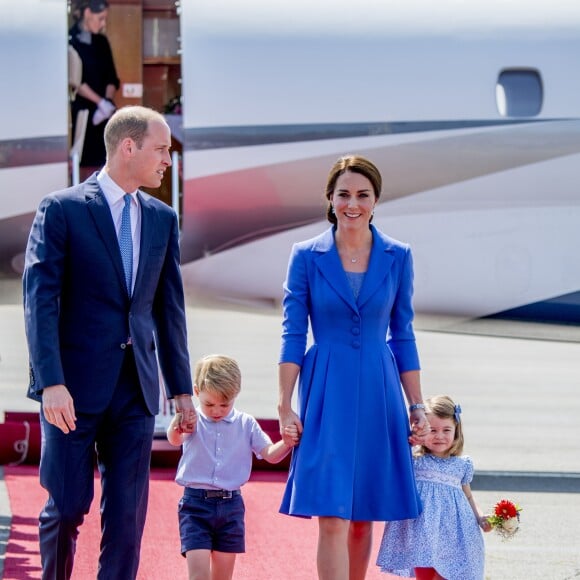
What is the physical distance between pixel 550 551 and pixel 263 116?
10.9ft

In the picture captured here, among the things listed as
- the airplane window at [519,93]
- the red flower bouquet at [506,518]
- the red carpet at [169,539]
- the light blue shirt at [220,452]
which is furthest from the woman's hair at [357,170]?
the airplane window at [519,93]

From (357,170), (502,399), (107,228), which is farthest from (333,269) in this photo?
(502,399)

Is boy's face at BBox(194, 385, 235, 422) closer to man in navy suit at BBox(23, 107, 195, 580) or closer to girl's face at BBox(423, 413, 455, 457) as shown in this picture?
man in navy suit at BBox(23, 107, 195, 580)

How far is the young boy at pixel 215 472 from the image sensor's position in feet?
Result: 14.5

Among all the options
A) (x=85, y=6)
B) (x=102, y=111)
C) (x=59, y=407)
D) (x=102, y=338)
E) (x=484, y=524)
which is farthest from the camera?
(x=102, y=111)

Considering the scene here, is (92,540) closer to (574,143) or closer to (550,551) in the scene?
(550,551)

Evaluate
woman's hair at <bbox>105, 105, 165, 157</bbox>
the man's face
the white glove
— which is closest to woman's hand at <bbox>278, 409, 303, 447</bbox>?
the man's face

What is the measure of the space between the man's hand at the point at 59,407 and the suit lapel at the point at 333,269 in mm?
1058

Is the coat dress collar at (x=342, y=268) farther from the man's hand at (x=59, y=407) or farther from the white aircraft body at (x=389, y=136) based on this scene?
the white aircraft body at (x=389, y=136)

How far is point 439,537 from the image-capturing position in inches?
176

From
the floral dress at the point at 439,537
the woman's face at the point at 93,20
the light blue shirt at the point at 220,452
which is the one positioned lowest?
the floral dress at the point at 439,537

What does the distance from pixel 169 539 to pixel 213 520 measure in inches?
57.5

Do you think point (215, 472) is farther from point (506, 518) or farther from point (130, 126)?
point (130, 126)

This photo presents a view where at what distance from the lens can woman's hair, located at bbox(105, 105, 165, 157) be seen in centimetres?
412
